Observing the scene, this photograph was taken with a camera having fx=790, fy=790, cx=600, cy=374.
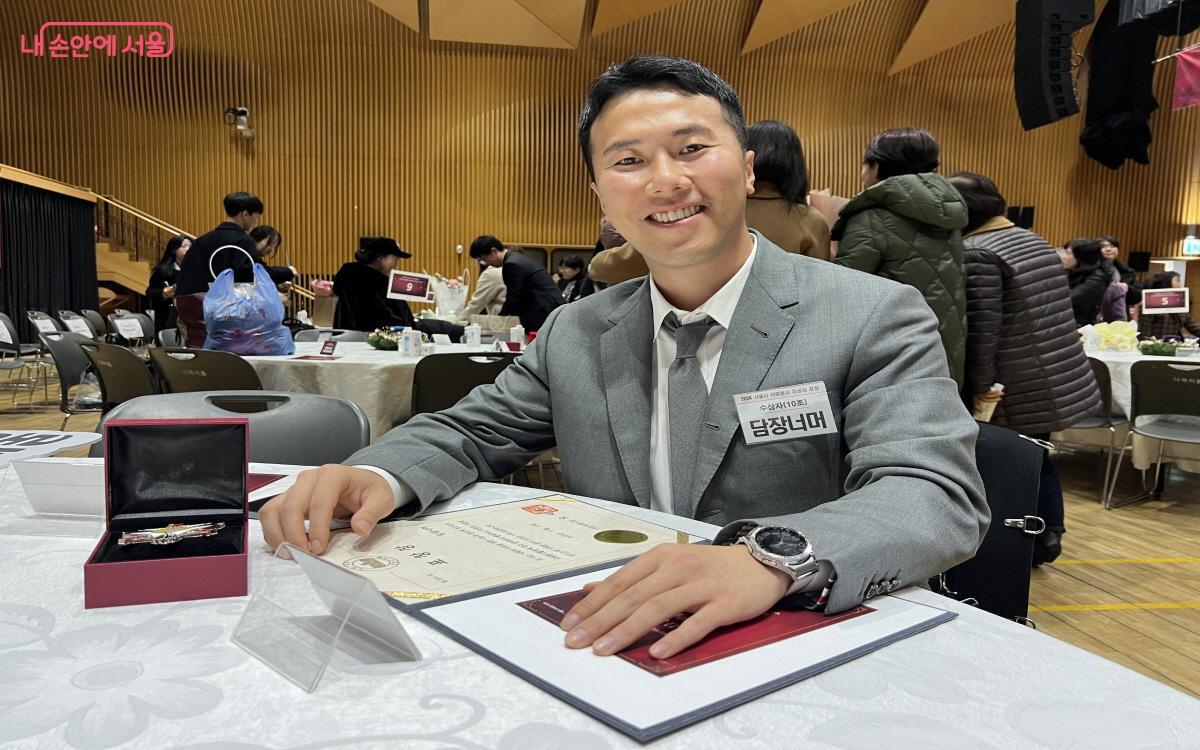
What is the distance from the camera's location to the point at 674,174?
3.70 feet

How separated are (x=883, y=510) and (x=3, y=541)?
0.99 m

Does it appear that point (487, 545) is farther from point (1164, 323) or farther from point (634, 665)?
point (1164, 323)

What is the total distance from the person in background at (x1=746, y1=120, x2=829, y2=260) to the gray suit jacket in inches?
49.3

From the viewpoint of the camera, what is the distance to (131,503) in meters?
0.87

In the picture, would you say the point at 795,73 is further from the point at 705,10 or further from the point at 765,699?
the point at 765,699

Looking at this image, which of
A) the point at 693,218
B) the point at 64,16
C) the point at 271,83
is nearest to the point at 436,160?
the point at 271,83

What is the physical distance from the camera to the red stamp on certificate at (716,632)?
601 mm

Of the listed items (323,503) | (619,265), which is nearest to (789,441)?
(323,503)

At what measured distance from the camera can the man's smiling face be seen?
44.7 inches

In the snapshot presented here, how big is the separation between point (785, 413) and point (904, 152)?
72.8 inches

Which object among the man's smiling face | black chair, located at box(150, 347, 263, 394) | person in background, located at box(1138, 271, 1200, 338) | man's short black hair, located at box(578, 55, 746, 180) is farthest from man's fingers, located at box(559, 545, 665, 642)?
person in background, located at box(1138, 271, 1200, 338)

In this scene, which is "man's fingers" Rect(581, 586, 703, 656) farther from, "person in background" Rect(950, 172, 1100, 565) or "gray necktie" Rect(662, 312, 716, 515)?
"person in background" Rect(950, 172, 1100, 565)

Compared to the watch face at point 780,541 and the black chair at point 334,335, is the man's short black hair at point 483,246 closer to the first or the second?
the black chair at point 334,335

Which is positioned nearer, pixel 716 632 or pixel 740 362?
pixel 716 632
